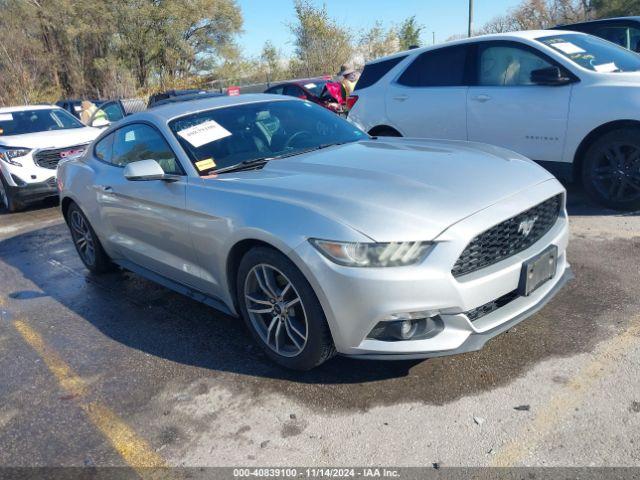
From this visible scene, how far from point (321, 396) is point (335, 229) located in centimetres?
94

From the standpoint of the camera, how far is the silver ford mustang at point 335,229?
269 centimetres

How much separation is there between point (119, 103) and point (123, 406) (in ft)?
47.2

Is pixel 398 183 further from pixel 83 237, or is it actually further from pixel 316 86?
pixel 316 86

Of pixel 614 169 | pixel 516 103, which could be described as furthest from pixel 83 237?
pixel 614 169

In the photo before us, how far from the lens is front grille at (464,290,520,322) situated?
279cm

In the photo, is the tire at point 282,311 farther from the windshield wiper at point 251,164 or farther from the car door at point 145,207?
the windshield wiper at point 251,164

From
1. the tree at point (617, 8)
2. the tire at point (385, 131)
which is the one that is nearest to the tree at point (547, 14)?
the tree at point (617, 8)

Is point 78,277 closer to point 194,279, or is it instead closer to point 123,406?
point 194,279

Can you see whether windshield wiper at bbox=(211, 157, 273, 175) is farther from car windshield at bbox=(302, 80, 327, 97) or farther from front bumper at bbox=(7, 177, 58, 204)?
car windshield at bbox=(302, 80, 327, 97)

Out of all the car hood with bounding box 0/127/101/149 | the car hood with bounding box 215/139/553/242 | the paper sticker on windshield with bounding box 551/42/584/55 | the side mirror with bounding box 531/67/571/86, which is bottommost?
the car hood with bounding box 0/127/101/149

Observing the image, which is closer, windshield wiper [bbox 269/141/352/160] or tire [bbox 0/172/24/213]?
windshield wiper [bbox 269/141/352/160]

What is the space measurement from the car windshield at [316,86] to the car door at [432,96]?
7261mm

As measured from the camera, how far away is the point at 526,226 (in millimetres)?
3025

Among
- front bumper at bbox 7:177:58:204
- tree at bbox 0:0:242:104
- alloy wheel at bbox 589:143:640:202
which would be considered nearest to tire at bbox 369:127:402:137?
alloy wheel at bbox 589:143:640:202
